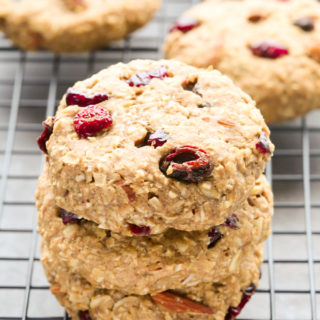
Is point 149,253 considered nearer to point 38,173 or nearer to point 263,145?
point 263,145

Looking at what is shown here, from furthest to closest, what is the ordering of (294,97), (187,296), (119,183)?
(294,97)
(187,296)
(119,183)

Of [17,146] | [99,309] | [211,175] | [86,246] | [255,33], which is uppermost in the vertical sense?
[255,33]

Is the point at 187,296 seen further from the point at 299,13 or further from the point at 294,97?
the point at 299,13

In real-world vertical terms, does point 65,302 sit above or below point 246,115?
below

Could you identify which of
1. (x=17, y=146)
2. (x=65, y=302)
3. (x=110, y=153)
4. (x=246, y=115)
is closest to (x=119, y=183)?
(x=110, y=153)

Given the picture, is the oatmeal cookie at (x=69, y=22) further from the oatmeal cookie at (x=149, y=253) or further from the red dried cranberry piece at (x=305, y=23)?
the oatmeal cookie at (x=149, y=253)

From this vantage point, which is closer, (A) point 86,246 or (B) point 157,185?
(B) point 157,185
